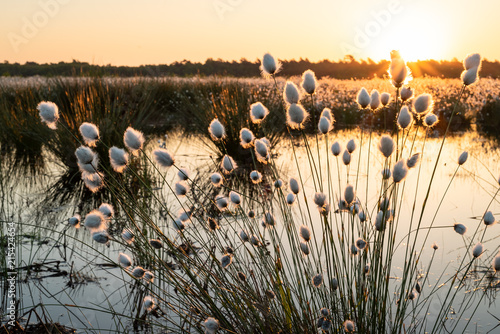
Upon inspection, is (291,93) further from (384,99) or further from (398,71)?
(384,99)

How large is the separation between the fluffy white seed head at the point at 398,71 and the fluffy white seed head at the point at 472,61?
25 centimetres

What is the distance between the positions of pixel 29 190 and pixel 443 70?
129ft

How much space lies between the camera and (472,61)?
5.74 feet

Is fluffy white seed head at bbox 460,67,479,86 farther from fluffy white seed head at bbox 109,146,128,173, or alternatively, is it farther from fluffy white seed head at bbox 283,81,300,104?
fluffy white seed head at bbox 109,146,128,173

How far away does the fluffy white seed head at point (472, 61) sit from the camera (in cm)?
174

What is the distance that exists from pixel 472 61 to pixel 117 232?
2.48m

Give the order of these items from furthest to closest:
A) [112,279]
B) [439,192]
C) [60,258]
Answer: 1. [439,192]
2. [60,258]
3. [112,279]

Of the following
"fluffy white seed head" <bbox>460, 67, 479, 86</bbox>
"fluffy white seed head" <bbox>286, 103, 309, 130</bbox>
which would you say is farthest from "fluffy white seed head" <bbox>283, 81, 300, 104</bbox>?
"fluffy white seed head" <bbox>460, 67, 479, 86</bbox>

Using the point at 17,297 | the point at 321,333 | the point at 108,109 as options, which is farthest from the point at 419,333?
the point at 108,109

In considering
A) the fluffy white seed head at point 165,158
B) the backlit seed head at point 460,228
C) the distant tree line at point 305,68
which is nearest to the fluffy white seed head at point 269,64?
the fluffy white seed head at point 165,158

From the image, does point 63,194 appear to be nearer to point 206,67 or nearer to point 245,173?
point 245,173

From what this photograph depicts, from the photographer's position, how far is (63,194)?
4.77 m

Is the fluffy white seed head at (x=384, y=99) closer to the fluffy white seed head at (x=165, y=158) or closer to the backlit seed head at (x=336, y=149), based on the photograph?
the backlit seed head at (x=336, y=149)

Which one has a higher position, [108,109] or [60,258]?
[108,109]
